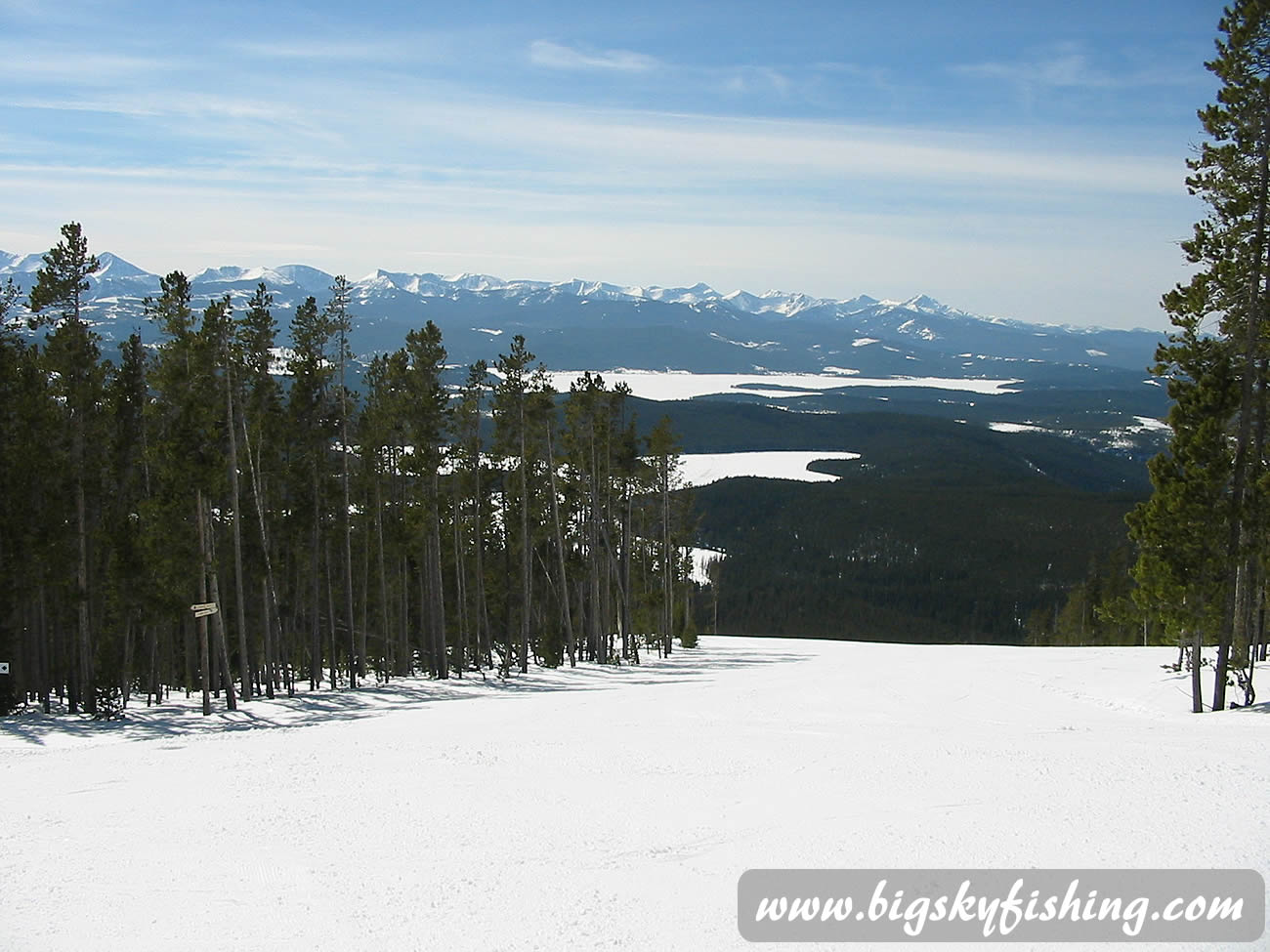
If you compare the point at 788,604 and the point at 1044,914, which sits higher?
the point at 1044,914

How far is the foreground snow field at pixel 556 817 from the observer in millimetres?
7586

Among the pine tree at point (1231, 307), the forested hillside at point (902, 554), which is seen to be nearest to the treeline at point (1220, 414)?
the pine tree at point (1231, 307)

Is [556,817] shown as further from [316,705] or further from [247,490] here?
[247,490]

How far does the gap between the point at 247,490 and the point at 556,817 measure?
2409cm

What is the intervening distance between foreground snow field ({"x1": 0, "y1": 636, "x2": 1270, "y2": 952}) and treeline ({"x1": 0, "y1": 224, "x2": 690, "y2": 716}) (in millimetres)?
6307

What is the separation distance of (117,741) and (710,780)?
42.0ft

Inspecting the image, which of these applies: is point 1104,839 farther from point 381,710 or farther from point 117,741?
point 381,710

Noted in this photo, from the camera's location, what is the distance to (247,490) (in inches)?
1228

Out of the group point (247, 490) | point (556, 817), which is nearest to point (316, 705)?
point (247, 490)

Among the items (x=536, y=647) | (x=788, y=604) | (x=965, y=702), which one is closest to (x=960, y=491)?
(x=788, y=604)

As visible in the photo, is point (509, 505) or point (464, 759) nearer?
point (464, 759)

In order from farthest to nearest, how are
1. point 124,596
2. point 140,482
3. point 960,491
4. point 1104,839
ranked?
point 960,491 < point 140,482 < point 124,596 < point 1104,839

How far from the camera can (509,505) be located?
40500mm

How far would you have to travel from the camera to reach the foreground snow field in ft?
24.9
